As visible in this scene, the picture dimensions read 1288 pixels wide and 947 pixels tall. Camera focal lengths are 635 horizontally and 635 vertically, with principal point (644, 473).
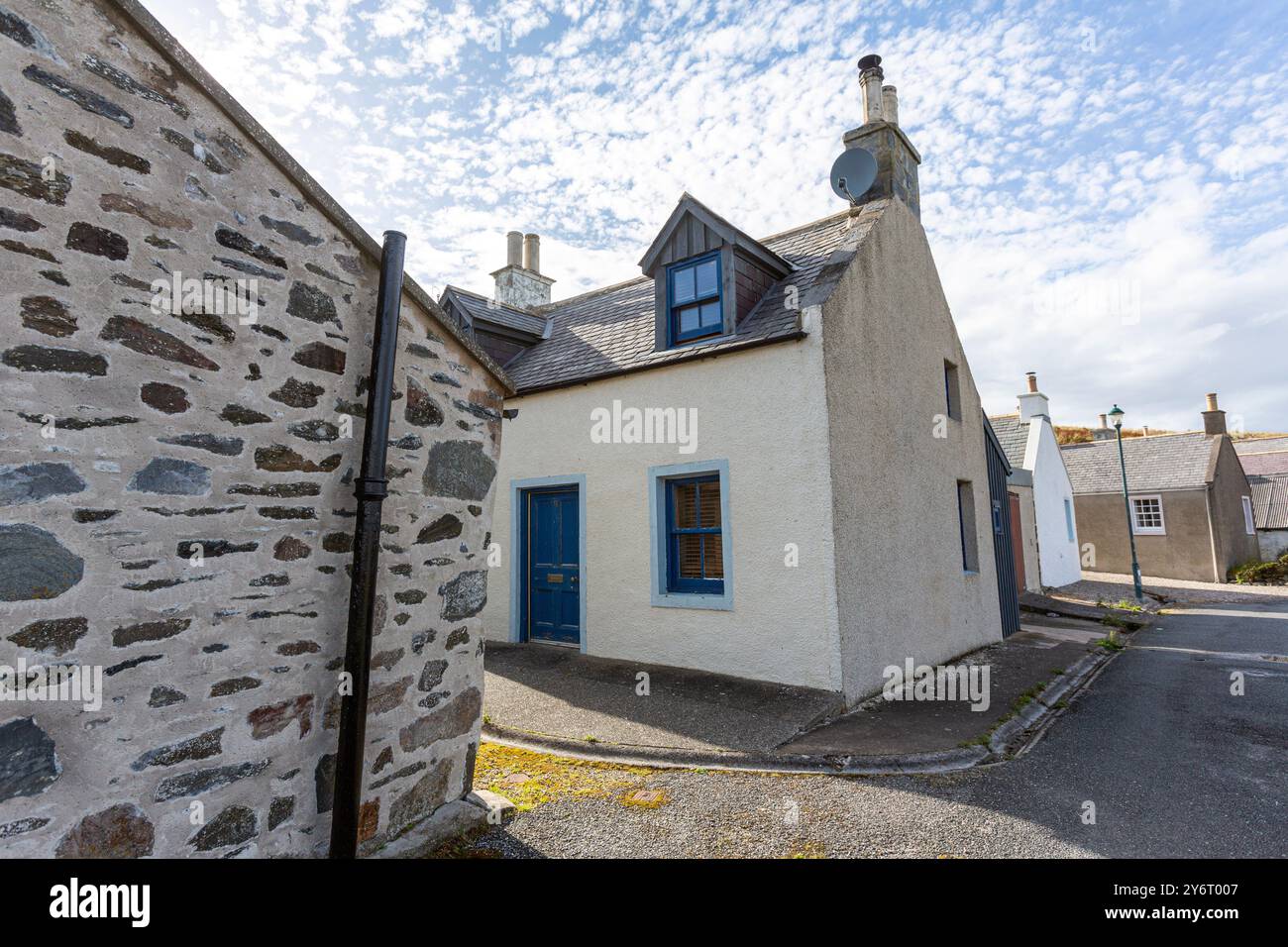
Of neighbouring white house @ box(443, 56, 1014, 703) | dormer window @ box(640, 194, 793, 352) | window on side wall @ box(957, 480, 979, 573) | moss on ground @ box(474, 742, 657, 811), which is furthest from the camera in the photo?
window on side wall @ box(957, 480, 979, 573)

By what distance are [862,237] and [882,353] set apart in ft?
5.15

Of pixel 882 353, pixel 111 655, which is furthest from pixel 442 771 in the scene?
pixel 882 353

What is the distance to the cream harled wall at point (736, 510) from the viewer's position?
712 cm

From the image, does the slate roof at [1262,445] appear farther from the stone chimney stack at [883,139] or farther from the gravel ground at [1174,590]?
the stone chimney stack at [883,139]

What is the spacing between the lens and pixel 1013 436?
70.6 feet

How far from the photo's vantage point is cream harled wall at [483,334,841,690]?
7.12m

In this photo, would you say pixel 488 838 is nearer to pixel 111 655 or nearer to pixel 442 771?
pixel 442 771

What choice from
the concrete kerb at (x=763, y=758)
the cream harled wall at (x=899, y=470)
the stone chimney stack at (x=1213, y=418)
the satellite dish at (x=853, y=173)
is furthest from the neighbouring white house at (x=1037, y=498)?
the concrete kerb at (x=763, y=758)

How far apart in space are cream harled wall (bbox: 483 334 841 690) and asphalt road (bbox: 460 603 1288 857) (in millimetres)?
2201

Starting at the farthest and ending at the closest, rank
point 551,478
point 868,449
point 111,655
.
A: point 551,478 → point 868,449 → point 111,655

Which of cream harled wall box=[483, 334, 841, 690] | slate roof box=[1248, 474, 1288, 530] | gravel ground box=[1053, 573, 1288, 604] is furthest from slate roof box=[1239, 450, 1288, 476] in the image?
cream harled wall box=[483, 334, 841, 690]

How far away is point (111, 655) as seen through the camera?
2.55 m

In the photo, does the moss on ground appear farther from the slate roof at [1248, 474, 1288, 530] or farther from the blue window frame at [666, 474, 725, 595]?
the slate roof at [1248, 474, 1288, 530]

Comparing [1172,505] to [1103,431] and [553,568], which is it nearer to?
[1103,431]
